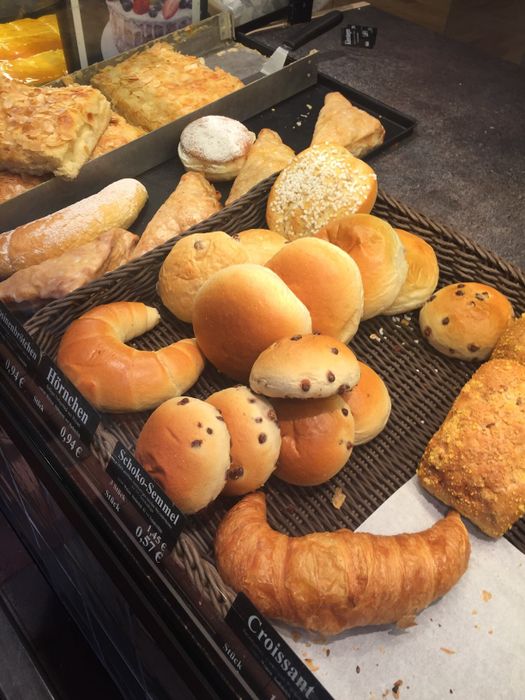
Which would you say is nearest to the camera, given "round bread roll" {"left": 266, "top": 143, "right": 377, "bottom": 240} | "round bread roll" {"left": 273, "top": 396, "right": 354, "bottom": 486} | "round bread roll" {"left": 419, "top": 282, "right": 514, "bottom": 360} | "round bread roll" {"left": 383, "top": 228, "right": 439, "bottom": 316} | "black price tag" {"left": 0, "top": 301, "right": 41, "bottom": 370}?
"black price tag" {"left": 0, "top": 301, "right": 41, "bottom": 370}

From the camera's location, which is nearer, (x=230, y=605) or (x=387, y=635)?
(x=230, y=605)

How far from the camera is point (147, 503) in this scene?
1.12 metres

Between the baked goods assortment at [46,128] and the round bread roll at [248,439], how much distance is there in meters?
1.43

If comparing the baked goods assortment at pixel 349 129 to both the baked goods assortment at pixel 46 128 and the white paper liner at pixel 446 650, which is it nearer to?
the baked goods assortment at pixel 46 128

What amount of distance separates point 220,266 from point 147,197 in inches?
36.9

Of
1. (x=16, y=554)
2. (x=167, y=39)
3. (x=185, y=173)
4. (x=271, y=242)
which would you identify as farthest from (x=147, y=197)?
(x=16, y=554)

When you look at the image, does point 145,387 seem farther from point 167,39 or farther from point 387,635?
point 167,39

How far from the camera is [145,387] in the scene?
5.11ft

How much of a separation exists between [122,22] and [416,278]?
2.09 meters

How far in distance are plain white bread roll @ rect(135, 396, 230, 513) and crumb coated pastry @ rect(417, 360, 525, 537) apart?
560mm

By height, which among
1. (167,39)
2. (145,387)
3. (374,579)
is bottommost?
(374,579)

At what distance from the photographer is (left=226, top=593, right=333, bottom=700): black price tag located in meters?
0.85

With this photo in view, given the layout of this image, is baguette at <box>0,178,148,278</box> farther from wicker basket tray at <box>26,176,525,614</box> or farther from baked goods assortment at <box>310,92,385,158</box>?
baked goods assortment at <box>310,92,385,158</box>

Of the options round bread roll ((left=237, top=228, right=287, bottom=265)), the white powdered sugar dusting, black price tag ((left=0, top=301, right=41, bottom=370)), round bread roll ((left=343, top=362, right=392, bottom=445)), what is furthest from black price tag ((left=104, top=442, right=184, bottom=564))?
the white powdered sugar dusting
